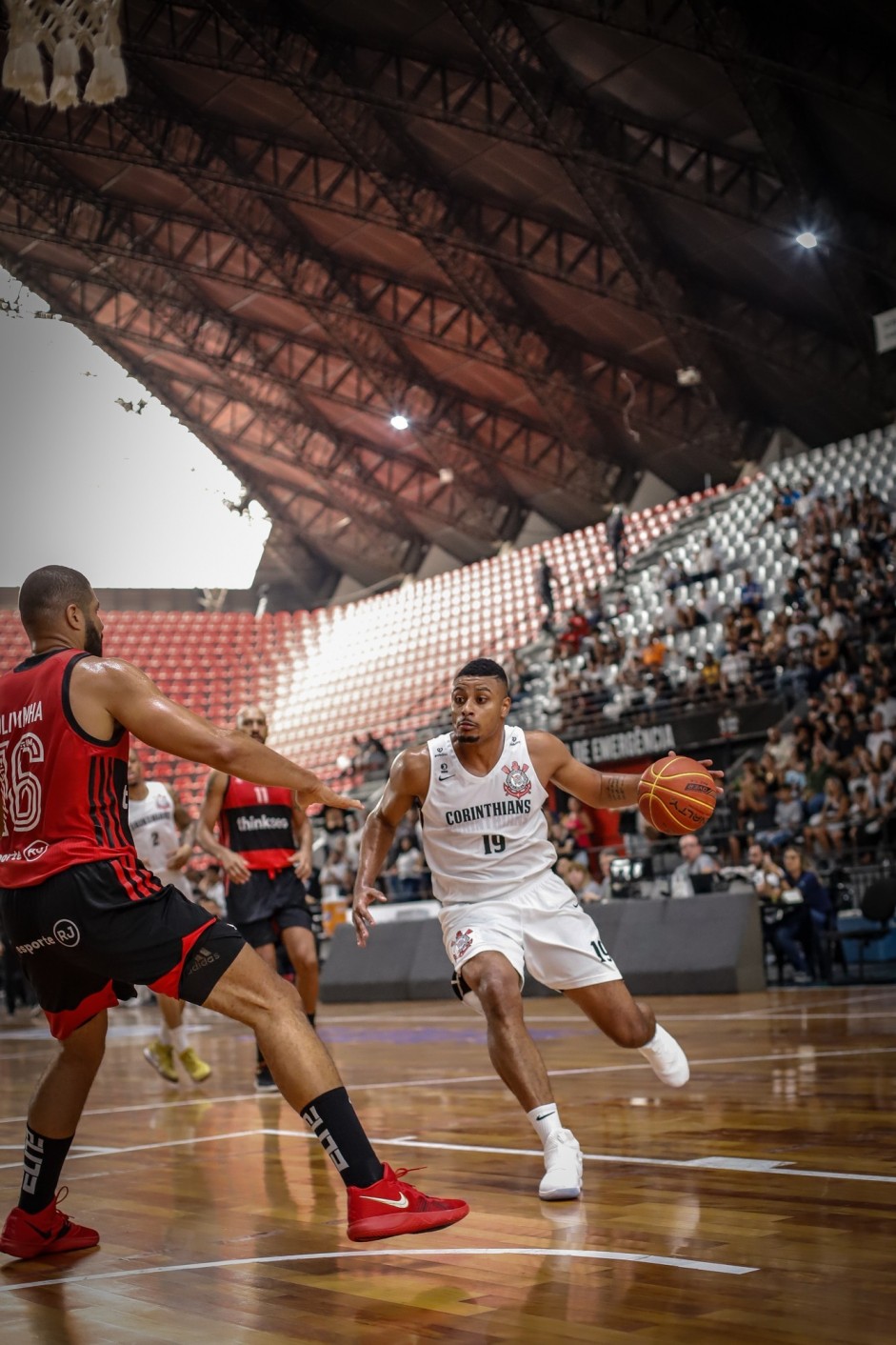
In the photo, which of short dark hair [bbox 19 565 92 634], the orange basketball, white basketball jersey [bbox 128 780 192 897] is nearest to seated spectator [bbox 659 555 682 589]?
white basketball jersey [bbox 128 780 192 897]

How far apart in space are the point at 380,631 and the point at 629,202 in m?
14.4

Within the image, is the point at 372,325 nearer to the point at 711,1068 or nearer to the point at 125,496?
the point at 125,496

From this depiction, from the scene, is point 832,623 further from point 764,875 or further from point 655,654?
point 764,875

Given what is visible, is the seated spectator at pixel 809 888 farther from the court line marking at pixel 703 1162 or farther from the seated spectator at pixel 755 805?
the court line marking at pixel 703 1162

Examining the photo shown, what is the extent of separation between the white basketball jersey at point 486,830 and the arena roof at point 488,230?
36.2 feet

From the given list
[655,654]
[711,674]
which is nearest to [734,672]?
[711,674]

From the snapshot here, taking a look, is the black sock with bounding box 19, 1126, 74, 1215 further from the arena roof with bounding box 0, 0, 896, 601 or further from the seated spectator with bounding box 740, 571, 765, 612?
the seated spectator with bounding box 740, 571, 765, 612

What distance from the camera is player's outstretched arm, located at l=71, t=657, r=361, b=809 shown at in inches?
139

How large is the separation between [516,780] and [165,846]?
15.7 ft

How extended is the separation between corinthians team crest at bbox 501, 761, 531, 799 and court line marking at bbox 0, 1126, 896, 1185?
4.35ft

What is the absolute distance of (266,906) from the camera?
27.6ft

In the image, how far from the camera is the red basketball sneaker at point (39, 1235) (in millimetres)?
3959

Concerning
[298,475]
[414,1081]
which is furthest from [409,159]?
[414,1081]

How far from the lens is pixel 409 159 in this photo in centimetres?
2277
